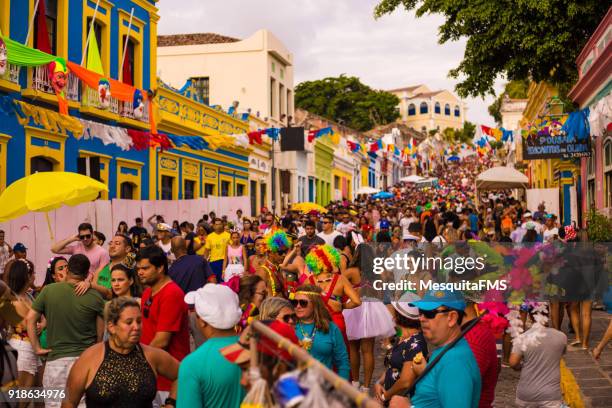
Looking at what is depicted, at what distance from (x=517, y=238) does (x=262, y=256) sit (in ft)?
31.8

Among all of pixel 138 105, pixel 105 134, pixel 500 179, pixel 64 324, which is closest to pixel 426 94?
pixel 500 179

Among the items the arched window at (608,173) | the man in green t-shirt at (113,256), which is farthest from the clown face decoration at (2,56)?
the arched window at (608,173)

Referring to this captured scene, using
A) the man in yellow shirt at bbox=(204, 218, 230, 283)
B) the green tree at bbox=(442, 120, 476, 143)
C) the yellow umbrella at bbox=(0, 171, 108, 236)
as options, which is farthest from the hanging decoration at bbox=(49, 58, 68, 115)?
the green tree at bbox=(442, 120, 476, 143)

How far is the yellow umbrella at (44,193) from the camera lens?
11164 millimetres

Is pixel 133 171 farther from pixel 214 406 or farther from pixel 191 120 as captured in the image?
pixel 214 406

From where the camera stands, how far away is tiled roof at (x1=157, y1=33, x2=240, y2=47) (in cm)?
3884

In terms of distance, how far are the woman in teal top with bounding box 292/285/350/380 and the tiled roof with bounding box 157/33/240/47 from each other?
110 ft

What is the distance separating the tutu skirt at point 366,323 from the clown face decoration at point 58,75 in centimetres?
1072

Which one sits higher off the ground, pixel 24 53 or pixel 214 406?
pixel 24 53

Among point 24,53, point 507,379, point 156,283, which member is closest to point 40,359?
point 156,283

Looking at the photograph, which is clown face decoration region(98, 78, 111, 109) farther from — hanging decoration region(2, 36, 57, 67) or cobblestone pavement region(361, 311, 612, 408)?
cobblestone pavement region(361, 311, 612, 408)

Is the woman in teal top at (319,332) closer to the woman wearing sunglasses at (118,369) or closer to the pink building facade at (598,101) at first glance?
the woman wearing sunglasses at (118,369)

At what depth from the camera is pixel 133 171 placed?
2288cm

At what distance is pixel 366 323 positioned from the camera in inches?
339
